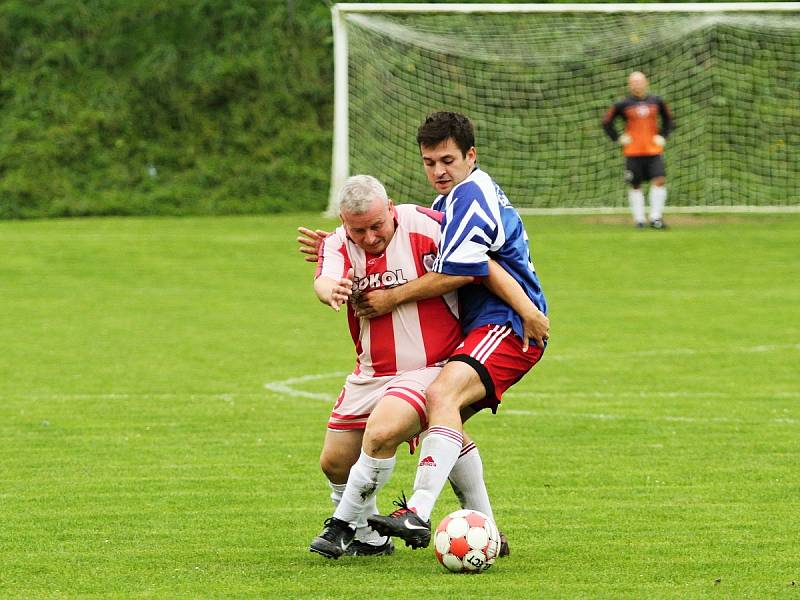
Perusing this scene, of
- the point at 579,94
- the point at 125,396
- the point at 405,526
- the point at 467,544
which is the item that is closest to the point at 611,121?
the point at 579,94

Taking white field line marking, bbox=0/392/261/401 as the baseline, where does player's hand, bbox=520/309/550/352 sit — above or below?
above

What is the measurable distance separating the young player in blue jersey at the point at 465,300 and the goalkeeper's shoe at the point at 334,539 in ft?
0.99

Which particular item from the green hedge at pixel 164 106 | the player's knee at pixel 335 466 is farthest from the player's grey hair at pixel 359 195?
the green hedge at pixel 164 106

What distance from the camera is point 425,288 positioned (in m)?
6.16

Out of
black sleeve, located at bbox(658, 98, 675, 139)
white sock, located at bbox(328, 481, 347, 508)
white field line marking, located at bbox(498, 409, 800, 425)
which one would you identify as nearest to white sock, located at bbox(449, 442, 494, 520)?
white sock, located at bbox(328, 481, 347, 508)

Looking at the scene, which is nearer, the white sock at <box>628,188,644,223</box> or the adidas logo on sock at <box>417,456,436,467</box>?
the adidas logo on sock at <box>417,456,436,467</box>

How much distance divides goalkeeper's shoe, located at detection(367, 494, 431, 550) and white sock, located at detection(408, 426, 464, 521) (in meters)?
0.14

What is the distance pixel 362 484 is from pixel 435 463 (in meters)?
0.35

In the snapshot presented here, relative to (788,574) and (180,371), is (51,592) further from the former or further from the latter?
(180,371)

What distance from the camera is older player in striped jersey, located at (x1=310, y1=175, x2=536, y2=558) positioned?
19.9 feet

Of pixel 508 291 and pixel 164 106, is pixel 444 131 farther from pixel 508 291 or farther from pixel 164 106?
pixel 164 106

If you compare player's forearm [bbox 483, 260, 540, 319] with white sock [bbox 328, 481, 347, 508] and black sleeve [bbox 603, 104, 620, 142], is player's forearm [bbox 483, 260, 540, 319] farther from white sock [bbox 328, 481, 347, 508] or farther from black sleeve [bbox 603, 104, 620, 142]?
black sleeve [bbox 603, 104, 620, 142]

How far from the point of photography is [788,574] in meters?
5.77

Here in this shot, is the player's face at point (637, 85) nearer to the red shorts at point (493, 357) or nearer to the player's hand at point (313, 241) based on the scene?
the player's hand at point (313, 241)
